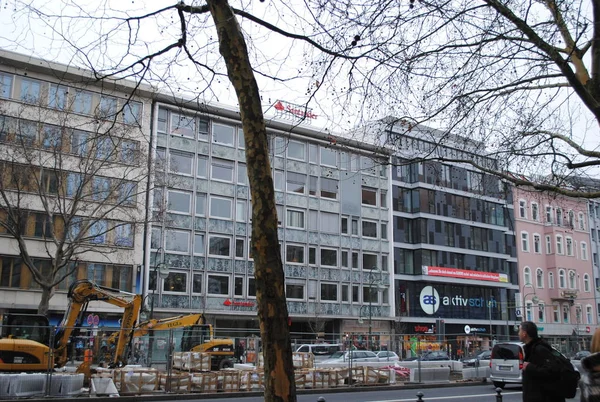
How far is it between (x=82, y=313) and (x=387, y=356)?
15.2 metres

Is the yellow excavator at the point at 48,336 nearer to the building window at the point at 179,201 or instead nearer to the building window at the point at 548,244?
the building window at the point at 179,201

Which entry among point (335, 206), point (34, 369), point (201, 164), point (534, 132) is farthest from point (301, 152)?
point (534, 132)

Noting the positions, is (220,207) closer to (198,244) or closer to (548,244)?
(198,244)

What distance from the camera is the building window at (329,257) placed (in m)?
53.5

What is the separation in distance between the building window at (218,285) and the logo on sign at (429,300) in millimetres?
20314

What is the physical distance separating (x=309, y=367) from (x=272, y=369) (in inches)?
847

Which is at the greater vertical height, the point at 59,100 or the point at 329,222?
the point at 59,100

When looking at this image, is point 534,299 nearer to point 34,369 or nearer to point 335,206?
point 335,206

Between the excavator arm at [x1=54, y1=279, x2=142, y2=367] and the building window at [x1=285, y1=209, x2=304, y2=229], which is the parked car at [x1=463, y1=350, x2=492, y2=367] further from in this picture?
the building window at [x1=285, y1=209, x2=304, y2=229]

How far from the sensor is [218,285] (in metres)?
47.2

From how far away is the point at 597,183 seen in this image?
47.6ft

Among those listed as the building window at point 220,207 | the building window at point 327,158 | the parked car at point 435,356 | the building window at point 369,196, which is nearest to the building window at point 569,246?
the building window at point 369,196

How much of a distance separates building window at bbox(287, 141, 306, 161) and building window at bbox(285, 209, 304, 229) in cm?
474

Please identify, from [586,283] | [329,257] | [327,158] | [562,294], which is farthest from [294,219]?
[586,283]
